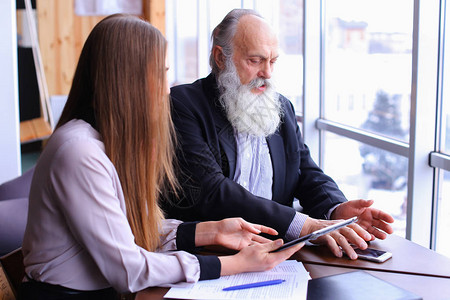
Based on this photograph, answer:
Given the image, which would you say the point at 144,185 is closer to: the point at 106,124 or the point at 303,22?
the point at 106,124

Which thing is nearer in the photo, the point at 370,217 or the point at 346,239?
the point at 346,239

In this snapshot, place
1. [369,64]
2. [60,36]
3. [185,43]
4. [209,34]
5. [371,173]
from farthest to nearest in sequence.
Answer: [185,43] → [60,36] → [209,34] → [371,173] → [369,64]

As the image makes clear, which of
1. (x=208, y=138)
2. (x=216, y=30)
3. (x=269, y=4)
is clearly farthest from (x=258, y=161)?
(x=269, y=4)

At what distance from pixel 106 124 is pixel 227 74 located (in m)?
0.98

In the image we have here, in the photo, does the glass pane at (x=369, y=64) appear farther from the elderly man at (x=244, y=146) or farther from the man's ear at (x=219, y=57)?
the man's ear at (x=219, y=57)

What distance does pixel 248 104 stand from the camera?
221cm

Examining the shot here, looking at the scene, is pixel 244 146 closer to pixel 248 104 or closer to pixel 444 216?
pixel 248 104

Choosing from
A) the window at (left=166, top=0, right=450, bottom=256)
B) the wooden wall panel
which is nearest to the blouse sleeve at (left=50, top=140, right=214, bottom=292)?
the window at (left=166, top=0, right=450, bottom=256)

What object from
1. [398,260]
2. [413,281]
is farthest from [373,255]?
[413,281]

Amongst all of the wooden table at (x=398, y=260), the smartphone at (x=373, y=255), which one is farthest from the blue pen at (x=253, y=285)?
the smartphone at (x=373, y=255)

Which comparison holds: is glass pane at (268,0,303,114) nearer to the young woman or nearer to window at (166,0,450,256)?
window at (166,0,450,256)

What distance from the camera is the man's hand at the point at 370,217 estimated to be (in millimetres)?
1674

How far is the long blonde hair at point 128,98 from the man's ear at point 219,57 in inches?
35.5

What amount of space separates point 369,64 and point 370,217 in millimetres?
1970
